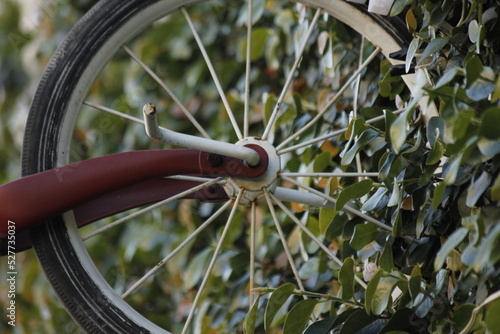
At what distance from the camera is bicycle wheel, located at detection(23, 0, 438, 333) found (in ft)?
3.70

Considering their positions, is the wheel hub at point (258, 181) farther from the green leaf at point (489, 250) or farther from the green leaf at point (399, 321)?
the green leaf at point (489, 250)

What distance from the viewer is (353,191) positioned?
105cm

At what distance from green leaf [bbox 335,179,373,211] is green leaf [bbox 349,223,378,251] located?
0.04 m

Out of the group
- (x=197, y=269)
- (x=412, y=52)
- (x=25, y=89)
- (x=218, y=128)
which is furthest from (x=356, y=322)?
(x=25, y=89)

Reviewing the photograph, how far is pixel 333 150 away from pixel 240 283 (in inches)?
14.6

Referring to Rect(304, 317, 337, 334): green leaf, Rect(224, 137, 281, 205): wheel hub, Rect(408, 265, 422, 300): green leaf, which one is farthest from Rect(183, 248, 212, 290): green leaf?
Rect(408, 265, 422, 300): green leaf

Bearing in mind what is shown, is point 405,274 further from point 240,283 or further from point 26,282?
point 26,282

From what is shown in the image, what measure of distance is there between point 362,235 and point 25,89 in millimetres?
1939

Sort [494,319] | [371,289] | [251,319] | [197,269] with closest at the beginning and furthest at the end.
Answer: [494,319] < [371,289] < [251,319] < [197,269]

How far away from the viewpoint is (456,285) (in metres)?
0.96

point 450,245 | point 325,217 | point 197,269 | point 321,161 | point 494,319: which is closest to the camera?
point 494,319

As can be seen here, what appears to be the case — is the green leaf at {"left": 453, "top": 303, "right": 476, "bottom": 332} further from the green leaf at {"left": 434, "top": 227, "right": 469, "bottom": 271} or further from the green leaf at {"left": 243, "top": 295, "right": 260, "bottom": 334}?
the green leaf at {"left": 243, "top": 295, "right": 260, "bottom": 334}

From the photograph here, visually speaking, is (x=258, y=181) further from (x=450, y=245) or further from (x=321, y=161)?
(x=450, y=245)

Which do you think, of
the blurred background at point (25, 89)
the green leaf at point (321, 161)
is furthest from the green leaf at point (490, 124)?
the blurred background at point (25, 89)
